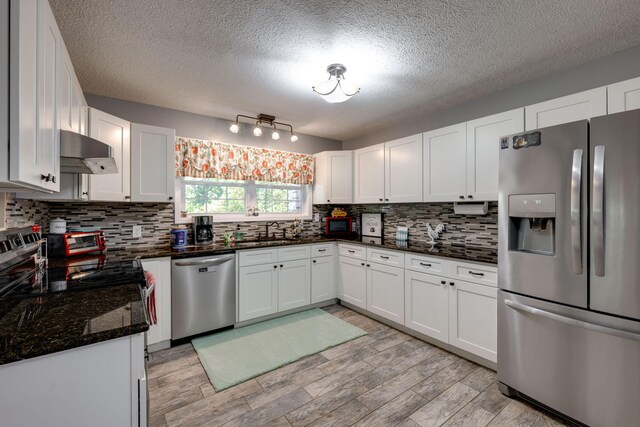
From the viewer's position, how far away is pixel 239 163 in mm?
3514

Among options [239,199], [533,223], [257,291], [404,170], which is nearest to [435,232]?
[404,170]

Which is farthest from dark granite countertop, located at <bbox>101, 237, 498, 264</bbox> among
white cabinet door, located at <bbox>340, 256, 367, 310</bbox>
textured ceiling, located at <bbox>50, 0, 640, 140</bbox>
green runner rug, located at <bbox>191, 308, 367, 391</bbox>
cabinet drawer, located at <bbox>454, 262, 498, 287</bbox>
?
textured ceiling, located at <bbox>50, 0, 640, 140</bbox>

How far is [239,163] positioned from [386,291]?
2335 mm

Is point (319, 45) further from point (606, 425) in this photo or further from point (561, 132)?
point (606, 425)

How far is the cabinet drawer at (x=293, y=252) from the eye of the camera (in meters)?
3.28

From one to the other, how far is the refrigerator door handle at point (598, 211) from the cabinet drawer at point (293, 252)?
2564mm

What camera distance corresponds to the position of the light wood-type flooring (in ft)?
5.66

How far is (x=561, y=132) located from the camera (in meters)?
1.66

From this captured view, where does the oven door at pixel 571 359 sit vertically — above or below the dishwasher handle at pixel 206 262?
below

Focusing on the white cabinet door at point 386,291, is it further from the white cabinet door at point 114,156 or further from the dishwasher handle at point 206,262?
the white cabinet door at point 114,156

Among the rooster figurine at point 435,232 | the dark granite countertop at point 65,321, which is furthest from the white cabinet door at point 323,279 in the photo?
the dark granite countertop at point 65,321

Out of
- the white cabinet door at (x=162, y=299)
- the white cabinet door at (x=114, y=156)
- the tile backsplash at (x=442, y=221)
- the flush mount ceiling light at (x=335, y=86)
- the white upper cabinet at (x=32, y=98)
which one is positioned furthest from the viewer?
the tile backsplash at (x=442, y=221)

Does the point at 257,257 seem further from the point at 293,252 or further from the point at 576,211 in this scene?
the point at 576,211

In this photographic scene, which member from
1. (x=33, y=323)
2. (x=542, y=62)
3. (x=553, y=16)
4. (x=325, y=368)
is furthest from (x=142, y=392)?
(x=542, y=62)
